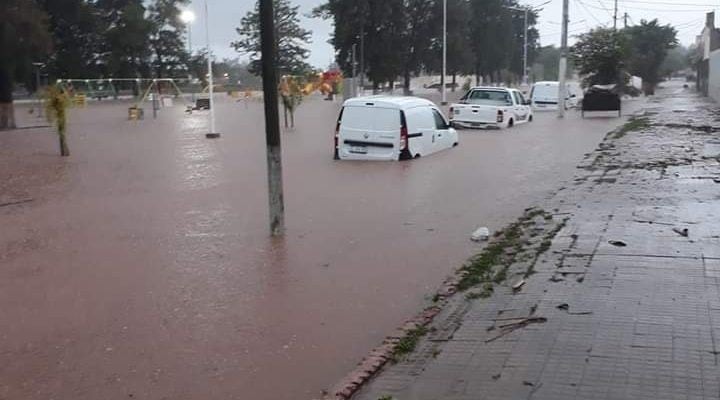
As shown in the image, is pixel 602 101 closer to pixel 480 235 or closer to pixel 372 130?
pixel 372 130

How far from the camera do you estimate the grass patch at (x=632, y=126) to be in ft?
84.5

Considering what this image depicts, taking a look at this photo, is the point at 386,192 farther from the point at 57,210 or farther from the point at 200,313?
the point at 200,313

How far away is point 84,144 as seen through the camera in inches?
1049

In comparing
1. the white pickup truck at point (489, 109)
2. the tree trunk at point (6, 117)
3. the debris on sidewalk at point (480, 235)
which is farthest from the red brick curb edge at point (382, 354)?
the tree trunk at point (6, 117)

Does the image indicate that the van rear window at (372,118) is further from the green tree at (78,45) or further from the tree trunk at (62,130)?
the green tree at (78,45)

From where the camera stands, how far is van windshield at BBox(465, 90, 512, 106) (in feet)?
102

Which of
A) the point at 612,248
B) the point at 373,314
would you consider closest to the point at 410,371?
the point at 373,314

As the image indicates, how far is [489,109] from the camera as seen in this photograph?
29.6m

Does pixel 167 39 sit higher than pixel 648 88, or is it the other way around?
pixel 167 39

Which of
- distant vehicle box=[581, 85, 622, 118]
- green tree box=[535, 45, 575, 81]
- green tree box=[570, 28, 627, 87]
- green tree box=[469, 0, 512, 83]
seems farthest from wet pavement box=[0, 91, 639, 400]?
green tree box=[535, 45, 575, 81]

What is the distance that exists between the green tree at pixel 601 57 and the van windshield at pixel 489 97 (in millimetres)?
19566

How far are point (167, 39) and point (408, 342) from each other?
8889cm

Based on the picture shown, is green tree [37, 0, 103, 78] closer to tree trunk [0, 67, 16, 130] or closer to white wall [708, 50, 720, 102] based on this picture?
tree trunk [0, 67, 16, 130]

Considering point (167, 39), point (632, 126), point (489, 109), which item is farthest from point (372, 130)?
point (167, 39)
